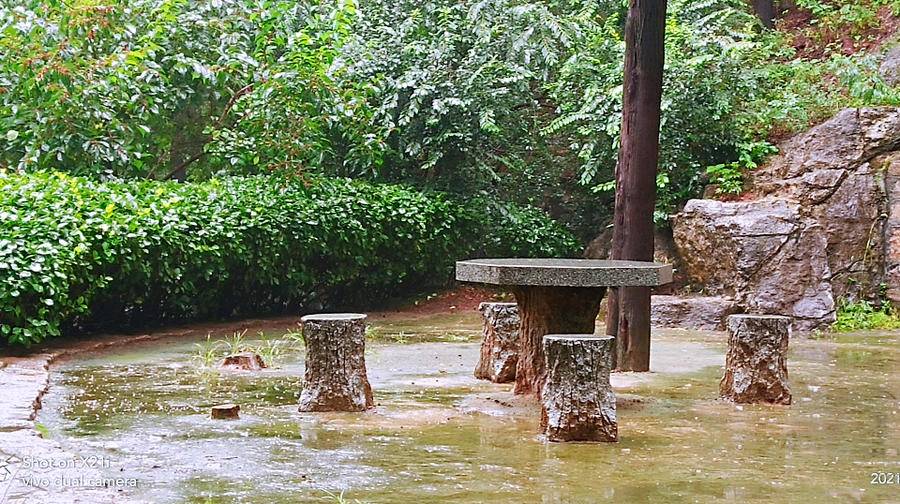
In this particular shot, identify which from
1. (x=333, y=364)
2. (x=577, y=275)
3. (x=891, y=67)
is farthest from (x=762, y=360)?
(x=891, y=67)

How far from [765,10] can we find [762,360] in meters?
13.6

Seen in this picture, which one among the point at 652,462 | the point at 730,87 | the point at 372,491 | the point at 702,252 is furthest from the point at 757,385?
the point at 730,87

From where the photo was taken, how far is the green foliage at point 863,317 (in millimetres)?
11570

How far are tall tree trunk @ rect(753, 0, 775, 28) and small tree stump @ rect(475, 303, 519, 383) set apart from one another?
42.2 feet

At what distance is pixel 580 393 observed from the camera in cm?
559

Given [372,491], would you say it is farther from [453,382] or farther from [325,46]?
[325,46]

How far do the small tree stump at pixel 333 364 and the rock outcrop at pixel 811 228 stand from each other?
6.42 metres

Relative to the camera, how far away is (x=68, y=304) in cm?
882

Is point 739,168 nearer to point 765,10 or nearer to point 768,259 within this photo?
point 768,259

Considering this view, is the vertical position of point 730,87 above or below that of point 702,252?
above

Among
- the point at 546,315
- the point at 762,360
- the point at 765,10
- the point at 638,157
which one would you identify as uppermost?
the point at 765,10

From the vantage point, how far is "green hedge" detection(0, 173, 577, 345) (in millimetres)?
8477

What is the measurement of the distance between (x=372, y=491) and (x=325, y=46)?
9640 mm

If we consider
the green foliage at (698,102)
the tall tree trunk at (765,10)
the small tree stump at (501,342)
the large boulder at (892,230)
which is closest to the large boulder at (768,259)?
the large boulder at (892,230)
